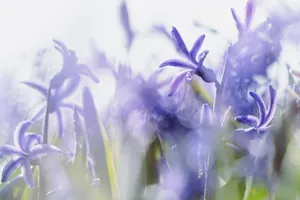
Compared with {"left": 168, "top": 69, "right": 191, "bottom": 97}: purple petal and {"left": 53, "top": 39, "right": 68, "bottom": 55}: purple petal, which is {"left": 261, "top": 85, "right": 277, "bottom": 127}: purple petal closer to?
{"left": 168, "top": 69, "right": 191, "bottom": 97}: purple petal

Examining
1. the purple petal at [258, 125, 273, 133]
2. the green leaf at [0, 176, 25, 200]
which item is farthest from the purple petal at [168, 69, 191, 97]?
the green leaf at [0, 176, 25, 200]

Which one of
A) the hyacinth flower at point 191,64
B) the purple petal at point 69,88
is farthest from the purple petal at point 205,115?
the purple petal at point 69,88

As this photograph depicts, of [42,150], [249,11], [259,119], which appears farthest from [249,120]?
[42,150]

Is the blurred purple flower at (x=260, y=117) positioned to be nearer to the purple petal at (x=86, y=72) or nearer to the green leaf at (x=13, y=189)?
the purple petal at (x=86, y=72)

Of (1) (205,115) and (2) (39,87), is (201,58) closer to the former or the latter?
(1) (205,115)

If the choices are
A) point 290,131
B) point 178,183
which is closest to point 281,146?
point 290,131

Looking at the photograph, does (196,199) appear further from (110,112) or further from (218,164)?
(110,112)
